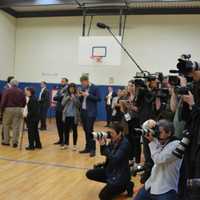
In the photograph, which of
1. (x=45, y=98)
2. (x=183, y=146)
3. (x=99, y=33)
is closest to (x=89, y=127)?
(x=45, y=98)

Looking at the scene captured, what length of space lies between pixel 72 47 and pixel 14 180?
848 centimetres

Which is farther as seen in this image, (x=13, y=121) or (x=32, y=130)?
(x=13, y=121)

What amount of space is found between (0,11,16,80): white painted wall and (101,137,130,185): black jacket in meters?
9.34

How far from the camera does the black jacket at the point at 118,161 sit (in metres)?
3.66

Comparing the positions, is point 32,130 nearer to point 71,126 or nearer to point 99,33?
point 71,126

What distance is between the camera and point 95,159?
5711mm

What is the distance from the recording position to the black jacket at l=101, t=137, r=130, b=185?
3.66 meters

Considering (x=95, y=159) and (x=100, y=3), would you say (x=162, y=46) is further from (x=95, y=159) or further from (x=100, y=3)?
(x=95, y=159)

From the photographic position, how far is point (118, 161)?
144 inches

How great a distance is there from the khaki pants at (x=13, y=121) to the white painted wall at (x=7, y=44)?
6026 millimetres

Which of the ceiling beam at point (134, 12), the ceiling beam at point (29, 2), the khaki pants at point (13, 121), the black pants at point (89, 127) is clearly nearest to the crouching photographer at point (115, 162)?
the black pants at point (89, 127)

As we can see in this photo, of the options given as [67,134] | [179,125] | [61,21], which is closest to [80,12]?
[61,21]

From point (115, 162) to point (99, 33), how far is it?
8.73 m

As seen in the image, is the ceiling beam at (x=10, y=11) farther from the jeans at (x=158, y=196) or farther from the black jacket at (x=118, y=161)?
the jeans at (x=158, y=196)
